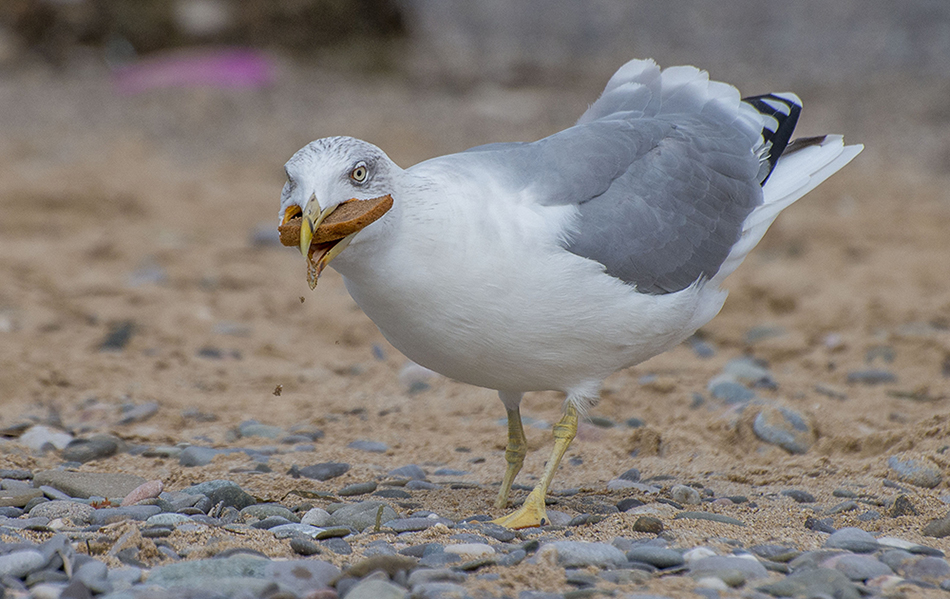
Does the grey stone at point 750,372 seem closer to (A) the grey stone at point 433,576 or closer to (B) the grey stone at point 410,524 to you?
(B) the grey stone at point 410,524

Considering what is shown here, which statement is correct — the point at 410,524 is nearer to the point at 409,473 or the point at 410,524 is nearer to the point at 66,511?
the point at 409,473

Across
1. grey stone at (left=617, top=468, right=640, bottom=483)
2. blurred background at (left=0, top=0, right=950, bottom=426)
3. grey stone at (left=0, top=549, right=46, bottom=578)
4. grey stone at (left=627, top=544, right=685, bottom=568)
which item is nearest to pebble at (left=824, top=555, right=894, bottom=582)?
grey stone at (left=627, top=544, right=685, bottom=568)

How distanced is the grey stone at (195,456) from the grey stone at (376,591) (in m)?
1.79

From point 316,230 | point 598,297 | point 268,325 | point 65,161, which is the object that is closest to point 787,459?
point 598,297

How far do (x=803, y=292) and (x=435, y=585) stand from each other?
15.6 feet

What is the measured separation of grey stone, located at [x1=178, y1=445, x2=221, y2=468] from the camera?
434cm

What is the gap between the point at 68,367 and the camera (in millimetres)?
5516

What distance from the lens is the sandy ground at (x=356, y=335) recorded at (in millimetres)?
4336

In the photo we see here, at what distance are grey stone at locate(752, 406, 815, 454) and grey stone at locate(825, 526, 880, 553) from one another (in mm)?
1220

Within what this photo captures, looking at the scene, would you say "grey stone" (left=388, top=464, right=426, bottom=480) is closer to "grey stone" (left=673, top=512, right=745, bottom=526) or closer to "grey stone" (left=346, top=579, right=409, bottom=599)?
"grey stone" (left=673, top=512, right=745, bottom=526)

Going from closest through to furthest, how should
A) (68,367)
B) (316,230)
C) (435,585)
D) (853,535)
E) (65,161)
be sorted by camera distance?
(435,585) < (316,230) < (853,535) < (68,367) < (65,161)

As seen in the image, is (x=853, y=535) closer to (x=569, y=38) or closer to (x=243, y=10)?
(x=243, y=10)

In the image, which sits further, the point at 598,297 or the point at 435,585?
the point at 598,297


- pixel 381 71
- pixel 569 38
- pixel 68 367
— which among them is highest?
pixel 569 38
